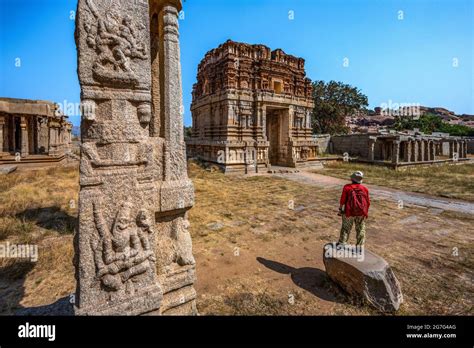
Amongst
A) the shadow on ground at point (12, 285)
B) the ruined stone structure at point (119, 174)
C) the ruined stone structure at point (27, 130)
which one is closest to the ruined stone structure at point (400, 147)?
the ruined stone structure at point (119, 174)

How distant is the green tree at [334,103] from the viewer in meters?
33.6

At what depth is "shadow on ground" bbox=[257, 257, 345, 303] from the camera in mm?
3637

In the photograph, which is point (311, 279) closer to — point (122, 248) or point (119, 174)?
point (122, 248)

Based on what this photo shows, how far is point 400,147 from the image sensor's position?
23859 mm

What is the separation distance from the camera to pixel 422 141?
20156mm

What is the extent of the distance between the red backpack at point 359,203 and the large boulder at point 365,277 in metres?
0.57

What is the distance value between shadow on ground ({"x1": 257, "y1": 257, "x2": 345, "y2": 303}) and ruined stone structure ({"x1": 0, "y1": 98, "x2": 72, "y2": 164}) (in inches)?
690

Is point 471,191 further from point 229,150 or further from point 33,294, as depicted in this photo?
point 33,294

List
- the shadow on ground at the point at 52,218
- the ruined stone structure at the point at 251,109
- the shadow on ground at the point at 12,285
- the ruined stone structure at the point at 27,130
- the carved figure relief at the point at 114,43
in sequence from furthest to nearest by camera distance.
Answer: the ruined stone structure at the point at 251,109 < the ruined stone structure at the point at 27,130 < the shadow on ground at the point at 52,218 < the shadow on ground at the point at 12,285 < the carved figure relief at the point at 114,43

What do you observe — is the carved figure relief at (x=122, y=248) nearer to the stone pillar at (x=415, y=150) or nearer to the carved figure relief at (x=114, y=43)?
the carved figure relief at (x=114, y=43)

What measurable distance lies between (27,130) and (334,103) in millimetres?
33489

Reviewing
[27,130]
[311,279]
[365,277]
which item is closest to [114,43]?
[365,277]

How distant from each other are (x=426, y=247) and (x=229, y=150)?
453 inches
